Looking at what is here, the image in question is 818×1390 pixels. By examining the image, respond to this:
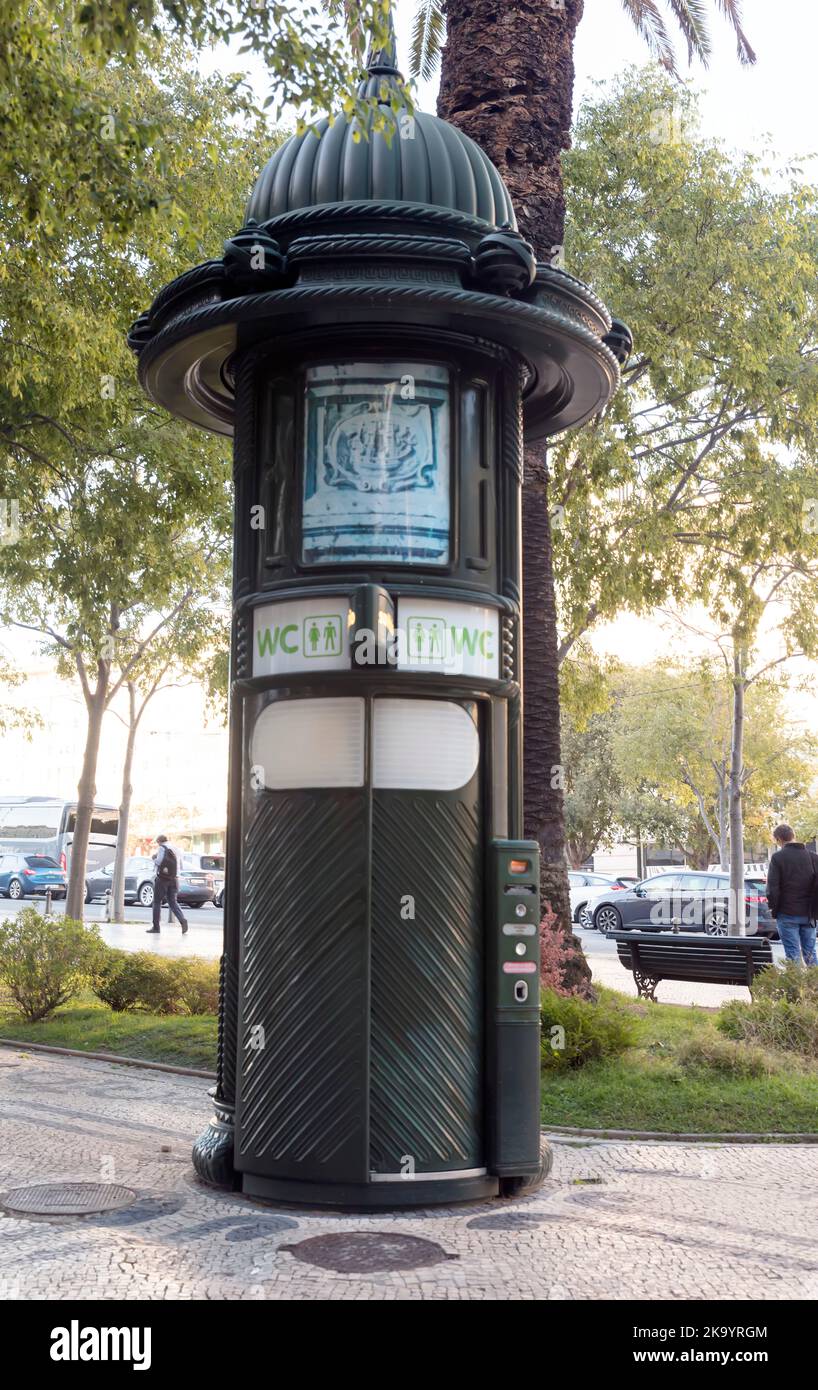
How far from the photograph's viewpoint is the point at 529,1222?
536 centimetres

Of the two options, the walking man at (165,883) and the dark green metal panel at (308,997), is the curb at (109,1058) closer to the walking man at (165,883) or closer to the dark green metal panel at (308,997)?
the dark green metal panel at (308,997)

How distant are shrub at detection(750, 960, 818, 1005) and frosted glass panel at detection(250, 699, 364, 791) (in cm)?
526

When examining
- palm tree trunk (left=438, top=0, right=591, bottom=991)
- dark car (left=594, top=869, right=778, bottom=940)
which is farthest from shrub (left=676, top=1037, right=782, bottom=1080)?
dark car (left=594, top=869, right=778, bottom=940)

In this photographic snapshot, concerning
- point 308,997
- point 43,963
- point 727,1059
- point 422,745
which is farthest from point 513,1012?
point 43,963

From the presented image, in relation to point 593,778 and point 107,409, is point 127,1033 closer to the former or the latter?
point 107,409

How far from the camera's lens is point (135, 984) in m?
11.5

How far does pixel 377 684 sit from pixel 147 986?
22.0ft

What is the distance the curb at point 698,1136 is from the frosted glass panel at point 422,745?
8.36 ft

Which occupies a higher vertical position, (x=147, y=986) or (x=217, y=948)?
(x=147, y=986)

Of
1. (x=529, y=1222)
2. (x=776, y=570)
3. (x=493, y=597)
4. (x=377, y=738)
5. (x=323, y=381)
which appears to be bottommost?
(x=529, y=1222)

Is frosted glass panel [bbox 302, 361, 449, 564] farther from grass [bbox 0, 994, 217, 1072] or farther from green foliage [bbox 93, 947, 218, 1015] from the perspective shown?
green foliage [bbox 93, 947, 218, 1015]

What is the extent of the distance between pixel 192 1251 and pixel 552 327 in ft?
13.1

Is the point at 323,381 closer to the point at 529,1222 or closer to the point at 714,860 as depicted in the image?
the point at 529,1222
